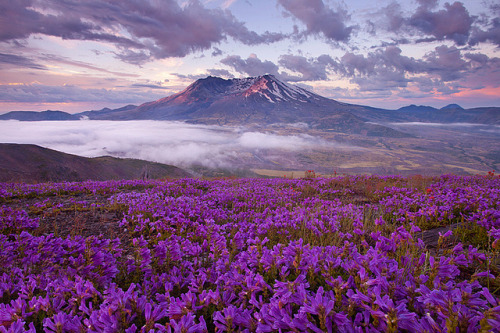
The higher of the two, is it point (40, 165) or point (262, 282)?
point (262, 282)

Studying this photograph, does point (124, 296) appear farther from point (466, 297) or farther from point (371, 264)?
point (466, 297)

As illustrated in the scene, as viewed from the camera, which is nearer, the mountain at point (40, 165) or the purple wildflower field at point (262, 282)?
the purple wildflower field at point (262, 282)

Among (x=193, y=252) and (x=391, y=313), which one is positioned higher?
(x=391, y=313)

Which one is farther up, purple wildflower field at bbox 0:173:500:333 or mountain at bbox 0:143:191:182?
purple wildflower field at bbox 0:173:500:333

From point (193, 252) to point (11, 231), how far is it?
4237 mm

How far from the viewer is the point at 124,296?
6.88ft

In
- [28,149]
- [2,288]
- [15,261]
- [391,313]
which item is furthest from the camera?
[28,149]

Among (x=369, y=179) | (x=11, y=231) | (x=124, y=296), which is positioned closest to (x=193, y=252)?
(x=124, y=296)

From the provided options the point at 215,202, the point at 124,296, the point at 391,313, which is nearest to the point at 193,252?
the point at 124,296

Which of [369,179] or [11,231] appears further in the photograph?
[369,179]

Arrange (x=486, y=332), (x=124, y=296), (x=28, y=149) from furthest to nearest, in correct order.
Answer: (x=28, y=149)
(x=124, y=296)
(x=486, y=332)

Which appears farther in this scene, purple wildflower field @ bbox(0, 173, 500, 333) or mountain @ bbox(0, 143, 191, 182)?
mountain @ bbox(0, 143, 191, 182)

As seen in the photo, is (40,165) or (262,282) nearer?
(262,282)

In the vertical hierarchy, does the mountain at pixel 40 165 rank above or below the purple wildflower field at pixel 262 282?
below
